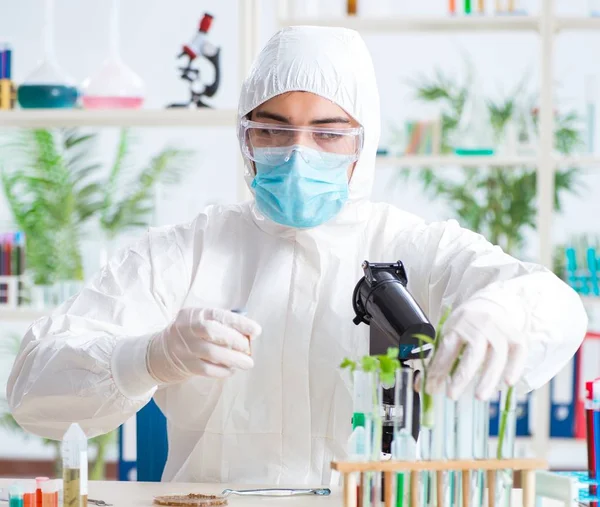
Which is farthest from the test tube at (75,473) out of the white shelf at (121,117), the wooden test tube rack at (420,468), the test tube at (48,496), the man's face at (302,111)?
the white shelf at (121,117)

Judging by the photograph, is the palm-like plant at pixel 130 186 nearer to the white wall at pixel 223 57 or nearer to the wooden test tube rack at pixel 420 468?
the white wall at pixel 223 57

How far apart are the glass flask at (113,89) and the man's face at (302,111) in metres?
1.26

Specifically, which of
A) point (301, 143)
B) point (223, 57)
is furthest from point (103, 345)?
point (223, 57)

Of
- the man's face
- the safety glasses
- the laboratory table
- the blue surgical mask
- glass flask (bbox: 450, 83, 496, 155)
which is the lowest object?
the laboratory table

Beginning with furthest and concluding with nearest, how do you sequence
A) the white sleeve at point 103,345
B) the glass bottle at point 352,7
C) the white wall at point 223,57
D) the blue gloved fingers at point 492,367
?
the white wall at point 223,57, the glass bottle at point 352,7, the white sleeve at point 103,345, the blue gloved fingers at point 492,367

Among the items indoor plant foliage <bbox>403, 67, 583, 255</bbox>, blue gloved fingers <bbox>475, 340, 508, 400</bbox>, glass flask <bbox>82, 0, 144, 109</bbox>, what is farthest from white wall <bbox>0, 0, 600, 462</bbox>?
blue gloved fingers <bbox>475, 340, 508, 400</bbox>

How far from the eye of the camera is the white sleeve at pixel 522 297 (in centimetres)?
135

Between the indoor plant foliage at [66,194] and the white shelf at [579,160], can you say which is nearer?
the white shelf at [579,160]

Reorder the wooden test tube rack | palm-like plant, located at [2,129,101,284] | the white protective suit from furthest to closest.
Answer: palm-like plant, located at [2,129,101,284], the white protective suit, the wooden test tube rack

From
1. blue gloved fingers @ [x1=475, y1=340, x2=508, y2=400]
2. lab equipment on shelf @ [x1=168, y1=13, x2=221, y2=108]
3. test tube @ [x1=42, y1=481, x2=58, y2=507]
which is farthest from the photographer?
lab equipment on shelf @ [x1=168, y1=13, x2=221, y2=108]

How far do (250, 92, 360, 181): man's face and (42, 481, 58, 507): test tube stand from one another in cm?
73

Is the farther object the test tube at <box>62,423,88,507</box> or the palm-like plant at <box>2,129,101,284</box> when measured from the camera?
the palm-like plant at <box>2,129,101,284</box>

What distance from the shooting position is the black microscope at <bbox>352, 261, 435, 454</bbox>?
129cm

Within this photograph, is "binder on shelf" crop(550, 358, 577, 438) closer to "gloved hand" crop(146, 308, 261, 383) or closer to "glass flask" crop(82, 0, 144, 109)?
"glass flask" crop(82, 0, 144, 109)
